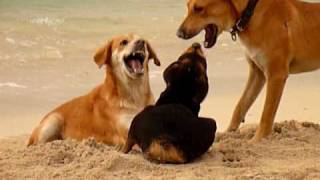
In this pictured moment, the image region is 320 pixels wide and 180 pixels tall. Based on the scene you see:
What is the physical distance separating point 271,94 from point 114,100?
126 centimetres

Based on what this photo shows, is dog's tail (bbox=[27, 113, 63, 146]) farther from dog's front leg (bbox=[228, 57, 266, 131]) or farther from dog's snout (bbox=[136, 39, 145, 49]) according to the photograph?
dog's front leg (bbox=[228, 57, 266, 131])

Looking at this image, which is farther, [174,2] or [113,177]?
[174,2]

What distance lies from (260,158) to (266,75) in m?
0.96

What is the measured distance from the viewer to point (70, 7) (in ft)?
54.6

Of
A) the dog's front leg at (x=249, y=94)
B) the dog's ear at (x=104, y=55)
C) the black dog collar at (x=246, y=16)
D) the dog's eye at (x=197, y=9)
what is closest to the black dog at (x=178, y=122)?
the dog's eye at (x=197, y=9)

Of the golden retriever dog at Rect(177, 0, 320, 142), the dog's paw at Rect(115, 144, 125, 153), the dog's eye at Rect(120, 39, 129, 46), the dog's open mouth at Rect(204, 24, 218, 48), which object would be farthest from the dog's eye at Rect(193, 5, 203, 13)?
the dog's paw at Rect(115, 144, 125, 153)

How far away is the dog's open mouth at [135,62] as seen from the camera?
20.5ft

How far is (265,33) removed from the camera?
20.1ft

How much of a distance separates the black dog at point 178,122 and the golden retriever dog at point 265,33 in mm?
552

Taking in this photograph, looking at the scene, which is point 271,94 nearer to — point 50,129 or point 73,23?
point 50,129

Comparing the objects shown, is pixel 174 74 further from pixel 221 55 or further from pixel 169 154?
pixel 221 55

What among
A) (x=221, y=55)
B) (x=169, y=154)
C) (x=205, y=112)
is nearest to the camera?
(x=169, y=154)

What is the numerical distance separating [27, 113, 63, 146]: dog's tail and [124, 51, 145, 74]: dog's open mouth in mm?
750

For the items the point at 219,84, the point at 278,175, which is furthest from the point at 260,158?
the point at 219,84
